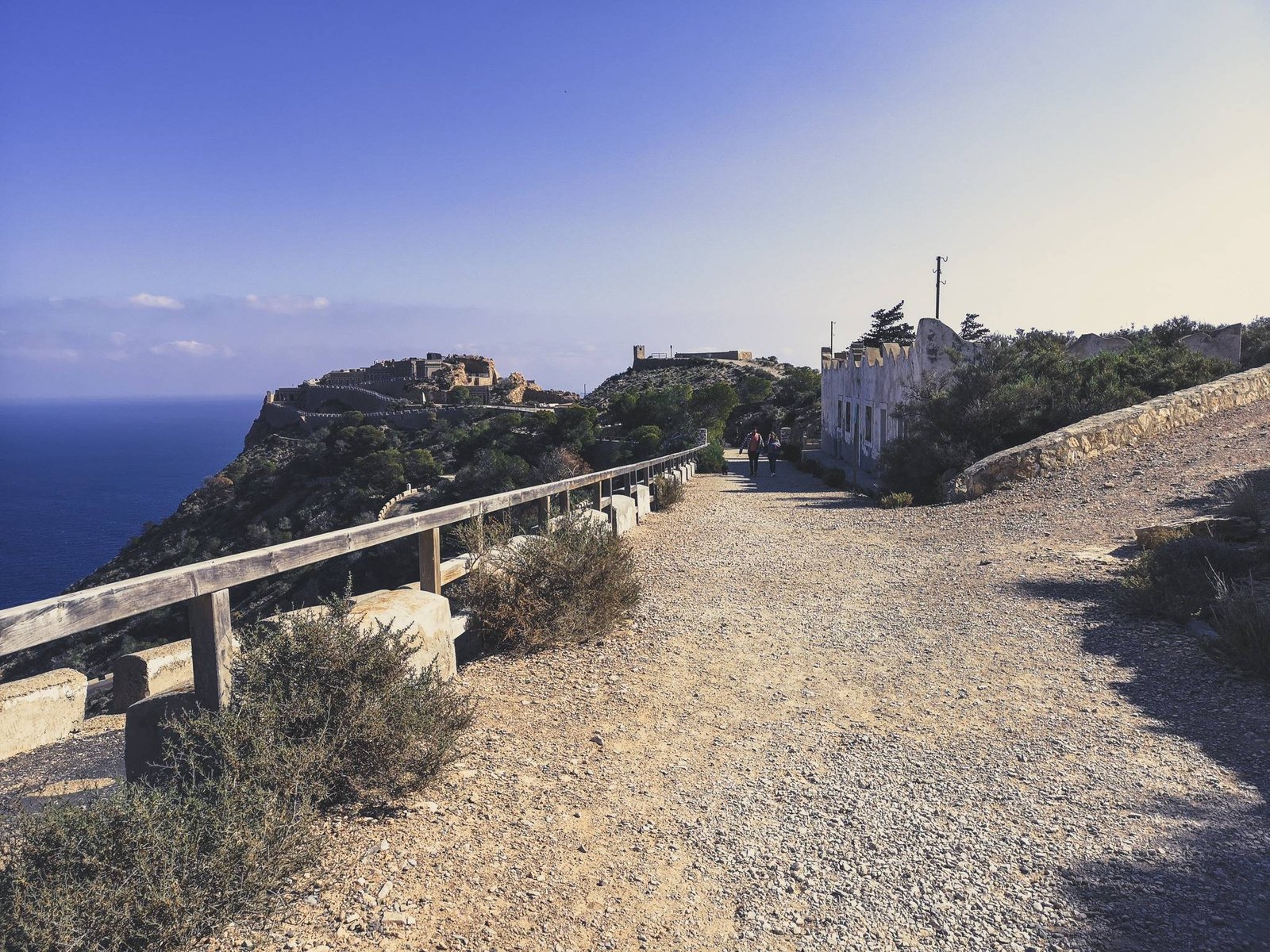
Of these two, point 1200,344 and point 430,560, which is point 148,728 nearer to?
point 430,560

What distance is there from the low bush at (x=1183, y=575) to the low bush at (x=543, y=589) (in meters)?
4.14

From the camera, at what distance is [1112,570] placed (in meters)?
7.49

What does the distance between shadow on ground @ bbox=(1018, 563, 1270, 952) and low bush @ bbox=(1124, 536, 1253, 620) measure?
0.68 metres

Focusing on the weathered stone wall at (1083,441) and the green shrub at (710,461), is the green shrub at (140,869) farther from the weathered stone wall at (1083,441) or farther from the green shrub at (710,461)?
the green shrub at (710,461)

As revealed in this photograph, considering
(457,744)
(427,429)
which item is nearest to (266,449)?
(427,429)

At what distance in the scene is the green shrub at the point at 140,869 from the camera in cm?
204

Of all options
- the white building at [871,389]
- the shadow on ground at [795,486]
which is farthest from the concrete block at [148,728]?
the white building at [871,389]

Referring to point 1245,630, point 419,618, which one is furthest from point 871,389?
point 419,618

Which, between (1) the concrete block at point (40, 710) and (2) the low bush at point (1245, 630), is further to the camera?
(1) the concrete block at point (40, 710)

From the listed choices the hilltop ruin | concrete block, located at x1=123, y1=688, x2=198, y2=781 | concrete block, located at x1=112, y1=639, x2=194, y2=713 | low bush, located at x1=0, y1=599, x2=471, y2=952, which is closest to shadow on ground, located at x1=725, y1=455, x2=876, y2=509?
concrete block, located at x1=112, y1=639, x2=194, y2=713

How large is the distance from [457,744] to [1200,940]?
2.99 meters

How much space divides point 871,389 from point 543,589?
20.6 meters

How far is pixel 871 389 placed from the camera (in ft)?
80.2

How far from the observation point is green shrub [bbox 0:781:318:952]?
6.68 ft
